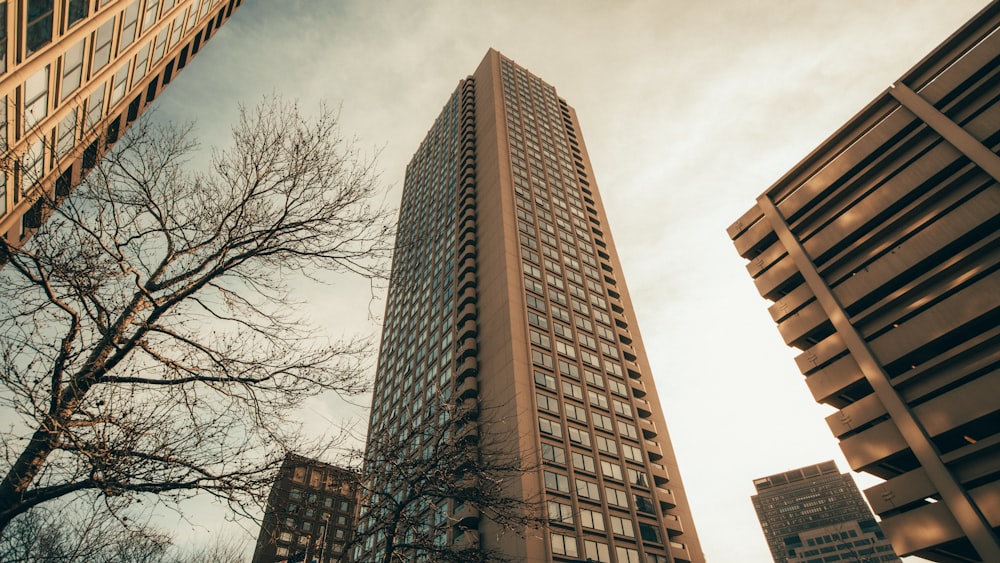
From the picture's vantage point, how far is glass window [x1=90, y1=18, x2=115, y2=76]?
2139 centimetres

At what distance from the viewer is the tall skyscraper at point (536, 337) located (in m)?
38.1

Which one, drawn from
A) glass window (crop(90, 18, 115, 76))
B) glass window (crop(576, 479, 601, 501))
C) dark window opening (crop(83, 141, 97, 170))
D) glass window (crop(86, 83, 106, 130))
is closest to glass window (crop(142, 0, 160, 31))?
glass window (crop(90, 18, 115, 76))

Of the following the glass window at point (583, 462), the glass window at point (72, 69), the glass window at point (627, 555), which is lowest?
the glass window at point (627, 555)

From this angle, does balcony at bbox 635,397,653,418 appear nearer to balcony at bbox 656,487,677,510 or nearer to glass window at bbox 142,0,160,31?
balcony at bbox 656,487,677,510

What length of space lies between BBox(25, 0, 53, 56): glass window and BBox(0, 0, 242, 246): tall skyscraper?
1.4 inches

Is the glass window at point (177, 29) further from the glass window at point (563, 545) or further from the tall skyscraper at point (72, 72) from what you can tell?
the glass window at point (563, 545)

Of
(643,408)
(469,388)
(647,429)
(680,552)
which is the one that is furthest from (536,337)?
(680,552)

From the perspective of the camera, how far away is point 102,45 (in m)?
22.0

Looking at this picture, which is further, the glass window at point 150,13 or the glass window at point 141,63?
the glass window at point 141,63

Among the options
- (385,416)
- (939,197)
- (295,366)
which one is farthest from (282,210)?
(385,416)

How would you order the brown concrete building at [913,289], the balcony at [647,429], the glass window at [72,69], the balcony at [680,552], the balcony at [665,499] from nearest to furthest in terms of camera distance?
the glass window at [72,69], the brown concrete building at [913,289], the balcony at [680,552], the balcony at [665,499], the balcony at [647,429]

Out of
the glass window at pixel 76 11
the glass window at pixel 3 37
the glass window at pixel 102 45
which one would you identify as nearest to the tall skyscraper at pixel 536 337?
the glass window at pixel 3 37

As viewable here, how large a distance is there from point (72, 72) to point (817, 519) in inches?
8873

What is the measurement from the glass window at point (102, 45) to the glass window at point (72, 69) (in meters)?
1.08
